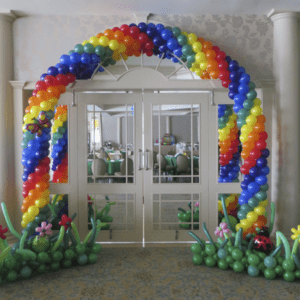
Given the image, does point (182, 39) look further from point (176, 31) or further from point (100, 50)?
point (100, 50)

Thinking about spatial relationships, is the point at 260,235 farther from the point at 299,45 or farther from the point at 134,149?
the point at 299,45

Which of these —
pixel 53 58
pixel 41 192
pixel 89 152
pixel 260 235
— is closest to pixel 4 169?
pixel 41 192

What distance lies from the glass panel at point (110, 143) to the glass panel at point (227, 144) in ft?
3.70

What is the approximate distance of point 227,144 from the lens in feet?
13.1

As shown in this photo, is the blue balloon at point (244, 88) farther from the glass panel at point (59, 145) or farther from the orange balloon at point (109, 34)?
the glass panel at point (59, 145)

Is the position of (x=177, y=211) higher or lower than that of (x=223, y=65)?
lower

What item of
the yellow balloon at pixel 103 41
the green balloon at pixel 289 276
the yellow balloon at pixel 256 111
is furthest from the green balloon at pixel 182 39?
the green balloon at pixel 289 276

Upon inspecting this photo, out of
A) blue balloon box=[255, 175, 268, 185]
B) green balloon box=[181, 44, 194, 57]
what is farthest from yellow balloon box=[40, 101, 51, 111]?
blue balloon box=[255, 175, 268, 185]

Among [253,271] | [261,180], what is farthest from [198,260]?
[261,180]

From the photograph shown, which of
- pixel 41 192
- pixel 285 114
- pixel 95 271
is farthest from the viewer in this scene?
pixel 285 114

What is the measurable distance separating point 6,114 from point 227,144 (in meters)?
2.78

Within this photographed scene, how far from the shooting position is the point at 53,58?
3.95 metres

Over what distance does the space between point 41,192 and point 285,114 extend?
9.89 feet

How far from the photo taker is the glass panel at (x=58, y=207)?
4.00 metres
